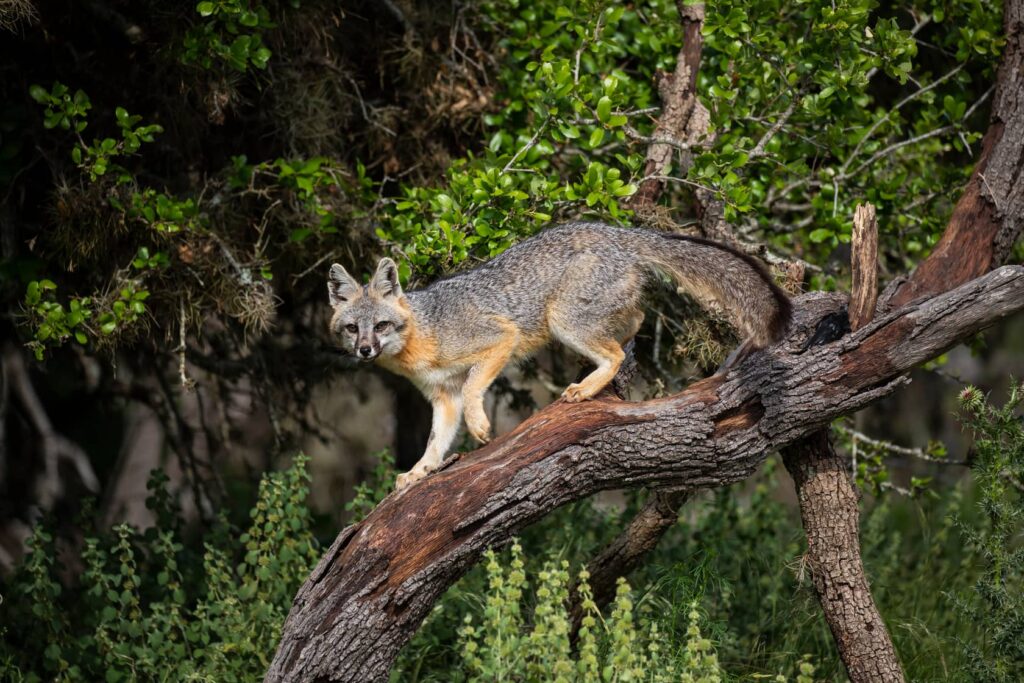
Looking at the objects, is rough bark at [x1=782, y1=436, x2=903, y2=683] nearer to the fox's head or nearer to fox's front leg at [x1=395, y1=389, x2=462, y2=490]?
fox's front leg at [x1=395, y1=389, x2=462, y2=490]

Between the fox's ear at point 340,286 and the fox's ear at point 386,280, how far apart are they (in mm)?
160

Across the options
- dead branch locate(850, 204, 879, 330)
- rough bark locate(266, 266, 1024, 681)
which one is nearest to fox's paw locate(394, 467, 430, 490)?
rough bark locate(266, 266, 1024, 681)

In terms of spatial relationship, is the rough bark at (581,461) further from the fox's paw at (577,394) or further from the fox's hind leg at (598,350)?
the fox's hind leg at (598,350)

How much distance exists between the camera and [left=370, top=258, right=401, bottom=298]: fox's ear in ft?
21.3

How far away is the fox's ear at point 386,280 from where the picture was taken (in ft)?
21.3

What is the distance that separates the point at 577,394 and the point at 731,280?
1.02 metres

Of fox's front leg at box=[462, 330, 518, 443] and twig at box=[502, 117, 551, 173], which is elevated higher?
twig at box=[502, 117, 551, 173]

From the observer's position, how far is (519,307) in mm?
6559

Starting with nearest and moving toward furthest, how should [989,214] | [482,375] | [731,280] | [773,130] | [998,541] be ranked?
[998,541] < [731,280] < [989,214] < [482,375] < [773,130]

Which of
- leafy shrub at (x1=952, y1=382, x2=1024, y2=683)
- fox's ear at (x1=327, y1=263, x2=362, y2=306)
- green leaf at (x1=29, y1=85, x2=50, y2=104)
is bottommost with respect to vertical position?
leafy shrub at (x1=952, y1=382, x2=1024, y2=683)

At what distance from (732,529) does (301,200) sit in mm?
4003

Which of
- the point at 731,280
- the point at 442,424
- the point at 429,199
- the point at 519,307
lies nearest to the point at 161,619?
the point at 442,424

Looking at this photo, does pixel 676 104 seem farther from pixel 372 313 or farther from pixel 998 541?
pixel 998 541

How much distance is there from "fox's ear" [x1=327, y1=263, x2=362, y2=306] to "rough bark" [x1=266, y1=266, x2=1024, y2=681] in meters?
1.55
